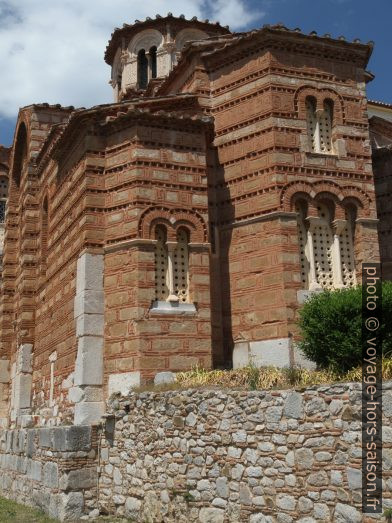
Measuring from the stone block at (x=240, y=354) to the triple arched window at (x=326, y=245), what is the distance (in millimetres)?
1714

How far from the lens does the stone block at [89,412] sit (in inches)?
451

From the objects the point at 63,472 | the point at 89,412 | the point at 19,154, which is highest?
the point at 19,154

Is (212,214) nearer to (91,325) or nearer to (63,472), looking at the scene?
(91,325)

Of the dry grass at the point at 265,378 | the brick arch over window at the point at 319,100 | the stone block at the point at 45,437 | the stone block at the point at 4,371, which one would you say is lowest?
the stone block at the point at 45,437

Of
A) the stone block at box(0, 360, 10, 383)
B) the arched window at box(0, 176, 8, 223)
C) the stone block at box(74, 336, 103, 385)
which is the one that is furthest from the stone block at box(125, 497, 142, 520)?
the arched window at box(0, 176, 8, 223)

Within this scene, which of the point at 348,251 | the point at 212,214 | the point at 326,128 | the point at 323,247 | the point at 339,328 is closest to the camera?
the point at 339,328

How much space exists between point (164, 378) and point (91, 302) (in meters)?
2.13

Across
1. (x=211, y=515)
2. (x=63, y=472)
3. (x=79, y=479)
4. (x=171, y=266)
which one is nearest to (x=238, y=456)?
(x=211, y=515)

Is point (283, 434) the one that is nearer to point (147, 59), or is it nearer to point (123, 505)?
point (123, 505)

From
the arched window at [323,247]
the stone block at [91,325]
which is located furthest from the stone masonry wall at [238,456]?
the arched window at [323,247]

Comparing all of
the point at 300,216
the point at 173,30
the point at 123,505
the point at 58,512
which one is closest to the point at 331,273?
the point at 300,216

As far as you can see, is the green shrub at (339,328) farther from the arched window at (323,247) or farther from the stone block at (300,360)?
the arched window at (323,247)

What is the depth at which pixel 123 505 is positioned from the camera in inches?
409

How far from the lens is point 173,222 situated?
12266mm
